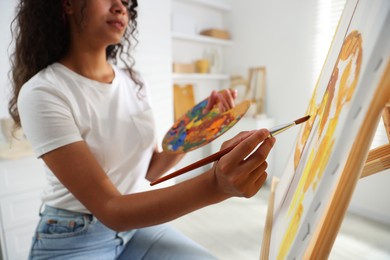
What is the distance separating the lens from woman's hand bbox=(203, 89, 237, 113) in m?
0.70

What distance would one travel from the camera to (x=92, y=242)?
0.64 meters

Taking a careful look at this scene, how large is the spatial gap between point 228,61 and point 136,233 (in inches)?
96.3

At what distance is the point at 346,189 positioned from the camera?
0.86 feet

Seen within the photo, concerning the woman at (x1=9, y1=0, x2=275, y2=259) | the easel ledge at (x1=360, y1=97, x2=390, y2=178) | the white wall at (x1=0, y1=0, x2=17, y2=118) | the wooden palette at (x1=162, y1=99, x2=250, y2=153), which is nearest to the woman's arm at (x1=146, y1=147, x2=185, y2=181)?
the woman at (x1=9, y1=0, x2=275, y2=259)

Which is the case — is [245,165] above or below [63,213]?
above

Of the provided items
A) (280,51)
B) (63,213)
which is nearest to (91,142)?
A: (63,213)

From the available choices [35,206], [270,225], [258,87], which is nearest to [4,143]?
[35,206]

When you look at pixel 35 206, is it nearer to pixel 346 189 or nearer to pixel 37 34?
pixel 37 34

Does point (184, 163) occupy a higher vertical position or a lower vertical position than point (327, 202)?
lower

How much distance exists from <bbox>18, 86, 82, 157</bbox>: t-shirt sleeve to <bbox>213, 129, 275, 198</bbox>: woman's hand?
14.1 inches

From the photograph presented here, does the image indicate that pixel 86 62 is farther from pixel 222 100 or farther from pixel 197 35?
pixel 197 35

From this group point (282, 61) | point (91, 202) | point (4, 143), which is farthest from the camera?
point (282, 61)

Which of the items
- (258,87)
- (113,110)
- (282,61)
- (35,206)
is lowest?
(35,206)

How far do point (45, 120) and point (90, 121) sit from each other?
0.39 ft
